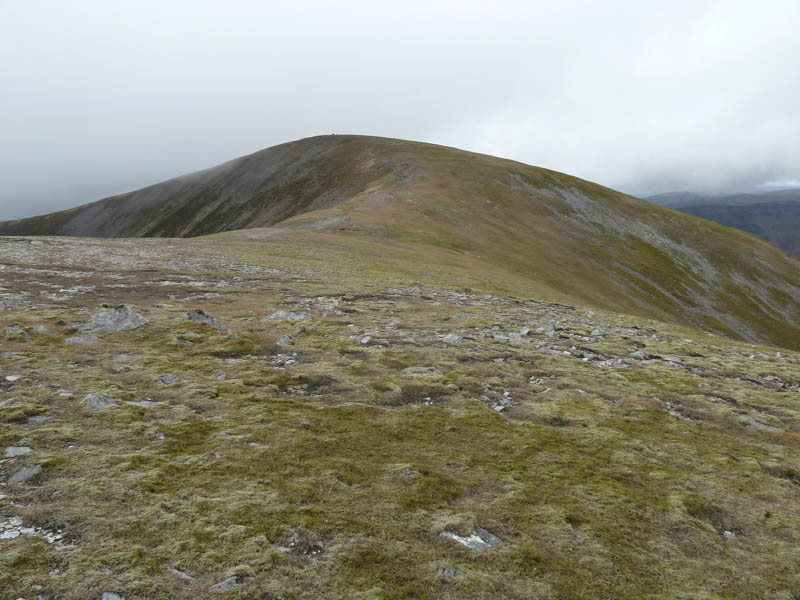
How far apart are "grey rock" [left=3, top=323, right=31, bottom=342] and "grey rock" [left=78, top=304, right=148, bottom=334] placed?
2041 millimetres

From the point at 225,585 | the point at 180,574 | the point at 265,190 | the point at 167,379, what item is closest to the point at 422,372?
the point at 167,379

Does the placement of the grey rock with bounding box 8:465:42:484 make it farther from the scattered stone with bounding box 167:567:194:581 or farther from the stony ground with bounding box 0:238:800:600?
the scattered stone with bounding box 167:567:194:581

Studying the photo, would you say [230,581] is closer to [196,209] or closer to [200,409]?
[200,409]

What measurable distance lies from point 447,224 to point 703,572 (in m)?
79.7

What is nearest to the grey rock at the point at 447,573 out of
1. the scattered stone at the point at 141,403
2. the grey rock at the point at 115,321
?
the scattered stone at the point at 141,403

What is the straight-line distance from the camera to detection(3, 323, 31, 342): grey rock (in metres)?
17.7

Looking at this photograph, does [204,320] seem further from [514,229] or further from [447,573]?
[514,229]

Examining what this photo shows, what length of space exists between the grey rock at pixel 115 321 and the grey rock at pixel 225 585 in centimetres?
1681

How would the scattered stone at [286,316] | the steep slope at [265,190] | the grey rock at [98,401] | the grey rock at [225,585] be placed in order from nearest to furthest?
the grey rock at [225,585] < the grey rock at [98,401] < the scattered stone at [286,316] < the steep slope at [265,190]

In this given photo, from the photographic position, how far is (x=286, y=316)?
25.7 m

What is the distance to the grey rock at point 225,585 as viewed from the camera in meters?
6.83

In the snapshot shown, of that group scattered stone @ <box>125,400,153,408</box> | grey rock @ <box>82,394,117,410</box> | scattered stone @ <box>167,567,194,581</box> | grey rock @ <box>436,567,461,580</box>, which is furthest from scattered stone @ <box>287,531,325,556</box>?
grey rock @ <box>82,394,117,410</box>

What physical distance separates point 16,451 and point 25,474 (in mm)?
1184

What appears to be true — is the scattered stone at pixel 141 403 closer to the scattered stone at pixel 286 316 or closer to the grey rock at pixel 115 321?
the grey rock at pixel 115 321
